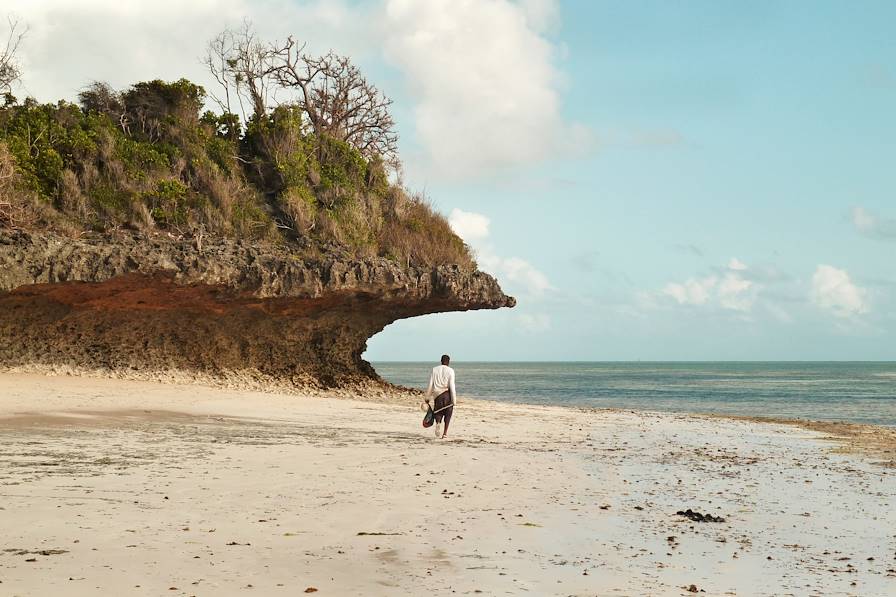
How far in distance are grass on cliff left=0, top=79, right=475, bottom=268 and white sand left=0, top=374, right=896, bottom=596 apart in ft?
20.9

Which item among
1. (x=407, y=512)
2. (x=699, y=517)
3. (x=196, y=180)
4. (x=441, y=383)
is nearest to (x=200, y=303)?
(x=196, y=180)

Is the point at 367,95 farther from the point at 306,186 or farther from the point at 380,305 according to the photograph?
the point at 380,305

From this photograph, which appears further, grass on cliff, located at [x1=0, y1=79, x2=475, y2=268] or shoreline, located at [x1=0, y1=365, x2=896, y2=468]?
grass on cliff, located at [x1=0, y1=79, x2=475, y2=268]

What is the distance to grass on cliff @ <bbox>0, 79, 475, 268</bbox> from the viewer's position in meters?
18.8

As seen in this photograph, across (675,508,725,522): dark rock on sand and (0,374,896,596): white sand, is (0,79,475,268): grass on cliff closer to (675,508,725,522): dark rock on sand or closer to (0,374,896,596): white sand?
(0,374,896,596): white sand

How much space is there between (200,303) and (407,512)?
13.9 m

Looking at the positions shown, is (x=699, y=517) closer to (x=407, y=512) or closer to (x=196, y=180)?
(x=407, y=512)

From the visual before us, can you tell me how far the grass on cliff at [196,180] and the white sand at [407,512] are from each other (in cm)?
636

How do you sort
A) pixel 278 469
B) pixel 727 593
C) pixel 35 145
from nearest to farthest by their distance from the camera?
pixel 727 593 → pixel 278 469 → pixel 35 145

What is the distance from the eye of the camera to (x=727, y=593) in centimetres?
514

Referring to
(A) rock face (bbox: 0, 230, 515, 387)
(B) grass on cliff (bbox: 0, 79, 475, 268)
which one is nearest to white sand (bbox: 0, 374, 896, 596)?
(A) rock face (bbox: 0, 230, 515, 387)

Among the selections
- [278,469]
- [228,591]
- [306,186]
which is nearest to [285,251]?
[306,186]

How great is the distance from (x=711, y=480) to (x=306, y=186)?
49.9 ft

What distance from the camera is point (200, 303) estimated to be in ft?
65.0
